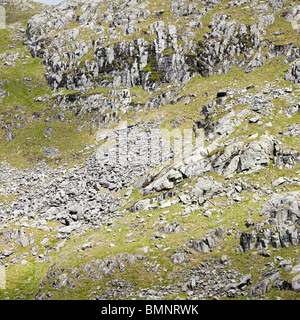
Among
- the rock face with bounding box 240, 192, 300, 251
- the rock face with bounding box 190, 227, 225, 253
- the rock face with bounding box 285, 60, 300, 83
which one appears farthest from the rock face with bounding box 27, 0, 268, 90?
the rock face with bounding box 190, 227, 225, 253

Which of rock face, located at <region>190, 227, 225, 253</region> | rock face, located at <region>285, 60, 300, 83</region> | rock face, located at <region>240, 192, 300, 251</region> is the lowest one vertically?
rock face, located at <region>190, 227, 225, 253</region>

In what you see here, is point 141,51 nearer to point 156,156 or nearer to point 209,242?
point 156,156

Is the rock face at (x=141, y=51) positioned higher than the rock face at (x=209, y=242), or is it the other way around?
the rock face at (x=141, y=51)

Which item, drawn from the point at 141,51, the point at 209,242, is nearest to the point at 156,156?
the point at 209,242

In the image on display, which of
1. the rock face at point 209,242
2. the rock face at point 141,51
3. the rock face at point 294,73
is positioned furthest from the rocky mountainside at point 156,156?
the rock face at point 141,51

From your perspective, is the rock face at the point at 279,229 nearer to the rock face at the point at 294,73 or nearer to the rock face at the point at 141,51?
the rock face at the point at 294,73

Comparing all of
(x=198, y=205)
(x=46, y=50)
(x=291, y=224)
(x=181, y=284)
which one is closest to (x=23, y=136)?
(x=46, y=50)

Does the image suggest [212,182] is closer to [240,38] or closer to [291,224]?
[291,224]

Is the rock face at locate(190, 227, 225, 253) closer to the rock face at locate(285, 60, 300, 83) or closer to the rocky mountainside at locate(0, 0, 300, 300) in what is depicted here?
the rocky mountainside at locate(0, 0, 300, 300)
